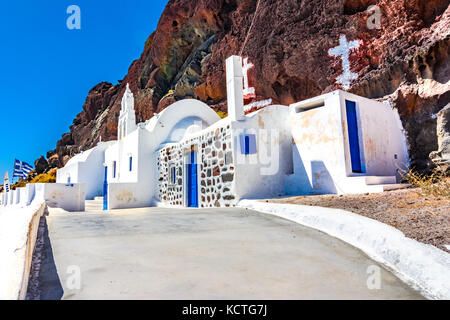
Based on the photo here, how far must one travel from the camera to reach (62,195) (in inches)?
444

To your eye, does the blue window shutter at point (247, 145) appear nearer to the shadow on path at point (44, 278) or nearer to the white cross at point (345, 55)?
the shadow on path at point (44, 278)

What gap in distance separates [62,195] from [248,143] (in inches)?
285

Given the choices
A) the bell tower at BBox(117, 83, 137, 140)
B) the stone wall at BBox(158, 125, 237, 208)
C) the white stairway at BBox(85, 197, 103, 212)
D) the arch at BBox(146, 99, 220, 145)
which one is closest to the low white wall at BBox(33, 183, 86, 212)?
the white stairway at BBox(85, 197, 103, 212)

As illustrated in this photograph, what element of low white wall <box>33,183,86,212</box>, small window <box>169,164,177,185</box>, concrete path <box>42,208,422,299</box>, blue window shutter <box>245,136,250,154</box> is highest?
blue window shutter <box>245,136,250,154</box>

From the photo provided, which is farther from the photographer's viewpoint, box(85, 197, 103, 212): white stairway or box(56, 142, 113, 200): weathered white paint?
box(56, 142, 113, 200): weathered white paint

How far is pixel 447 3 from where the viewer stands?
37.8 ft

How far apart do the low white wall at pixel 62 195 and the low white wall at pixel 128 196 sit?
3.73ft

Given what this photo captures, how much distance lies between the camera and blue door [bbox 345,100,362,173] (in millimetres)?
8477

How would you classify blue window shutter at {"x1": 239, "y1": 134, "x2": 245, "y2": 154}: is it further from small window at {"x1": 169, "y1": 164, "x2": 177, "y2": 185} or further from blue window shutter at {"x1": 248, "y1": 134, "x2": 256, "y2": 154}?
small window at {"x1": 169, "y1": 164, "x2": 177, "y2": 185}

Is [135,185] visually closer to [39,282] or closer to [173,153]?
[173,153]

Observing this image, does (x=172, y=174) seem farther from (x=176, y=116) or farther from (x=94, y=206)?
(x=94, y=206)

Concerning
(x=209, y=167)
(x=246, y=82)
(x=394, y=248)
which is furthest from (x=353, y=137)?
(x=246, y=82)

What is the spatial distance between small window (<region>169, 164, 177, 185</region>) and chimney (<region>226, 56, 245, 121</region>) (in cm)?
390
